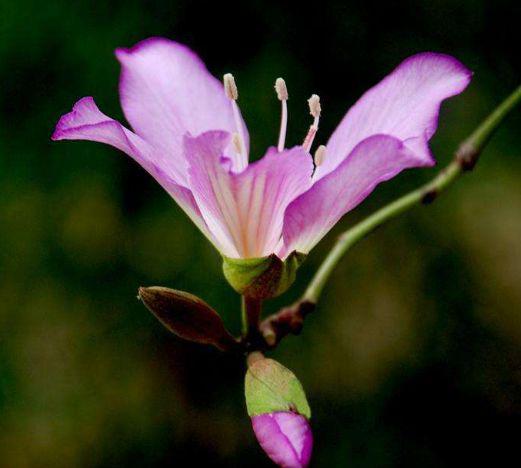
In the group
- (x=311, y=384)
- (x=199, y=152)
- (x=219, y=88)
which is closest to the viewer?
(x=199, y=152)

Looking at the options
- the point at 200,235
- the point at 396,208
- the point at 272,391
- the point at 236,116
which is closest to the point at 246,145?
the point at 236,116

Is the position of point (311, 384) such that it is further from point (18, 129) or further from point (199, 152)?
point (199, 152)

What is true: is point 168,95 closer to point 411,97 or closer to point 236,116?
point 236,116

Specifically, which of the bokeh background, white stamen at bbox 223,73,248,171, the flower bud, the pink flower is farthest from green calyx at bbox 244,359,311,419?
the bokeh background

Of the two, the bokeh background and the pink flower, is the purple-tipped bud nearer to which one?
the pink flower

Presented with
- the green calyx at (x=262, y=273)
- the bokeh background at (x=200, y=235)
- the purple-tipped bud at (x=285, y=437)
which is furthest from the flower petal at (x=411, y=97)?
the bokeh background at (x=200, y=235)

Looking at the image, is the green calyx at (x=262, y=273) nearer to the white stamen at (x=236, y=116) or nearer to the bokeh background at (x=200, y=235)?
the white stamen at (x=236, y=116)

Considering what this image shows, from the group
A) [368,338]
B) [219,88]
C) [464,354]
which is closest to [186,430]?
[368,338]
